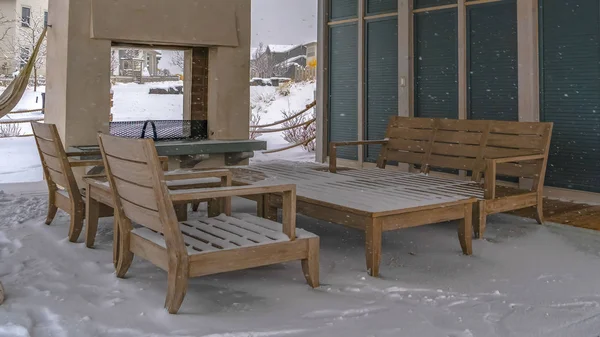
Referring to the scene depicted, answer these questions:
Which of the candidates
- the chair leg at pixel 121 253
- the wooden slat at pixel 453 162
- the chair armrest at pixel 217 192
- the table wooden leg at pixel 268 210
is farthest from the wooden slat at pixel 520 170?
the chair leg at pixel 121 253

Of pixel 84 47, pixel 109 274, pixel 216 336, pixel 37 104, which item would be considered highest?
pixel 84 47

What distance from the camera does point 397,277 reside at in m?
2.95

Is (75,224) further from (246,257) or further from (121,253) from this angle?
(246,257)

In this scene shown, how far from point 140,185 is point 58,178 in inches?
61.6

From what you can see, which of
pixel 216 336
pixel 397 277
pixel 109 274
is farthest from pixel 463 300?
pixel 109 274

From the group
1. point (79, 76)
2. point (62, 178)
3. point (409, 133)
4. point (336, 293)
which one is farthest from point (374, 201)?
point (79, 76)

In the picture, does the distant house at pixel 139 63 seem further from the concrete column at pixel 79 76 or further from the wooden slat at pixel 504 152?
the wooden slat at pixel 504 152

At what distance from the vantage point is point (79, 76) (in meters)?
5.77

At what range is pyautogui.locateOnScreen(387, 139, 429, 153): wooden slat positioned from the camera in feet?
16.4

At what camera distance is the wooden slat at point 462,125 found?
468 centimetres

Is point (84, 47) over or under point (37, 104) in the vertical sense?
over

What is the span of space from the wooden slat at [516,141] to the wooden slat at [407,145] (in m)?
0.59

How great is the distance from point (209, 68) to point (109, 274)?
4117 millimetres

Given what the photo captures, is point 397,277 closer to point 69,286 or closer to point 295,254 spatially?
point 295,254
